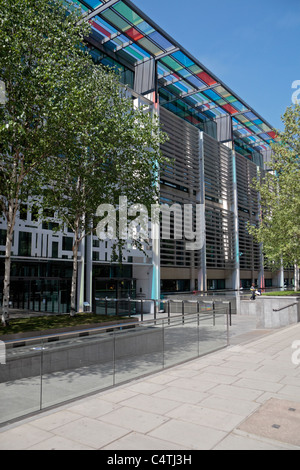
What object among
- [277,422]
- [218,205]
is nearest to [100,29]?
[218,205]

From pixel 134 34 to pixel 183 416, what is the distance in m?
25.0

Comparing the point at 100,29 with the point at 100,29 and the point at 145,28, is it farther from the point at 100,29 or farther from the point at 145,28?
the point at 145,28

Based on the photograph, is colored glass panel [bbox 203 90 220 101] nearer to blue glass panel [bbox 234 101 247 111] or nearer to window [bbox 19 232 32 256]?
blue glass panel [bbox 234 101 247 111]

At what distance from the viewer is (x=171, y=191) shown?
2966cm

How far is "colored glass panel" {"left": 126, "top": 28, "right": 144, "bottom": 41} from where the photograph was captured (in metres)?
23.8

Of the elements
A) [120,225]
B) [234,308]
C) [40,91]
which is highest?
[40,91]

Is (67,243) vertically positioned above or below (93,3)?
below

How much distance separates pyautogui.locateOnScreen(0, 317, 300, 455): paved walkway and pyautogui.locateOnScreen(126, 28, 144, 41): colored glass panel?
22.8 m

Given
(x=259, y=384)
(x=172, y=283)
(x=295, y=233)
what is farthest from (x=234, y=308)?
(x=259, y=384)

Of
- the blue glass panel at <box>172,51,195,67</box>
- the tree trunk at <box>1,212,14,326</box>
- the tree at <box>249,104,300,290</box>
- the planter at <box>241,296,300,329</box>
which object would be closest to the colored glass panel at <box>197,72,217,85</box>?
the blue glass panel at <box>172,51,195,67</box>

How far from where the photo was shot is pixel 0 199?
38.9 feet

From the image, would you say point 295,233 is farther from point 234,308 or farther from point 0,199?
point 0,199

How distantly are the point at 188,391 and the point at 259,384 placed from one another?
1526 mm
